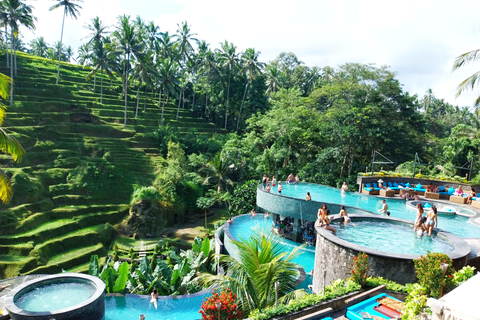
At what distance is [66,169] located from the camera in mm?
26375

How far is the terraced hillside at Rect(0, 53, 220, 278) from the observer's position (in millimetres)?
19594

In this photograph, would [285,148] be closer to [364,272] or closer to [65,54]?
[364,272]

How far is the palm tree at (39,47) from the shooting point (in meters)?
60.3

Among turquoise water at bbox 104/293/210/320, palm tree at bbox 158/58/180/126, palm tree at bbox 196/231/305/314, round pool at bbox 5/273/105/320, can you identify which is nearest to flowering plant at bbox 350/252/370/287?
palm tree at bbox 196/231/305/314

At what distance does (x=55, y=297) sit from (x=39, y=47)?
2555 inches

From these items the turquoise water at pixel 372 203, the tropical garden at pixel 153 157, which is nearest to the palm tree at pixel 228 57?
the tropical garden at pixel 153 157

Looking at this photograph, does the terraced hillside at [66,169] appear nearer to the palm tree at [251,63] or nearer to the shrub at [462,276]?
the palm tree at [251,63]

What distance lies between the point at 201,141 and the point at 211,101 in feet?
45.7

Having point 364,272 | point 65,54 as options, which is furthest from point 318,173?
point 65,54

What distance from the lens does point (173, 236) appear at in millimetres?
23688

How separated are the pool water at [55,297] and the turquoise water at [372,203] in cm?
1108

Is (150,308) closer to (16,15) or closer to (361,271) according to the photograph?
(361,271)

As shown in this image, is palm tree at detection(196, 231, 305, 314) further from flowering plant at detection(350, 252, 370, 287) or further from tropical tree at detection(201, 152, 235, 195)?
tropical tree at detection(201, 152, 235, 195)

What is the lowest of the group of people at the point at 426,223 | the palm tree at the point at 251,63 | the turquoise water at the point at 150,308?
the turquoise water at the point at 150,308
